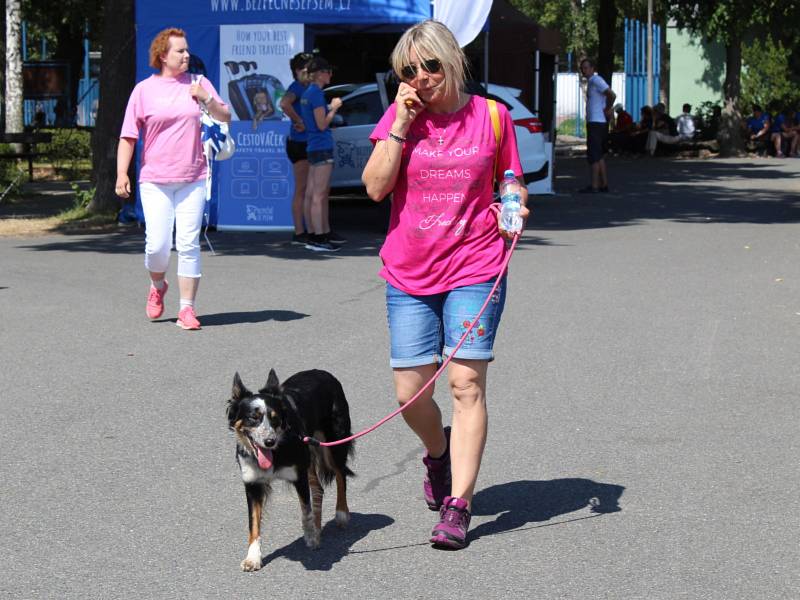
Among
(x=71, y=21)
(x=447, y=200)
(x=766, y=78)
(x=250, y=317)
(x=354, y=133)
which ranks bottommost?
(x=250, y=317)

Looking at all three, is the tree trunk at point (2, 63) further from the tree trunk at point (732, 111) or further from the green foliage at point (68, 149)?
the tree trunk at point (732, 111)

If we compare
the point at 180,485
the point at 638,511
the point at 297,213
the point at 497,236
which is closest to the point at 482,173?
the point at 497,236

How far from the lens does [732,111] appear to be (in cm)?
3622

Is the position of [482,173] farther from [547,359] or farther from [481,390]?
[547,359]

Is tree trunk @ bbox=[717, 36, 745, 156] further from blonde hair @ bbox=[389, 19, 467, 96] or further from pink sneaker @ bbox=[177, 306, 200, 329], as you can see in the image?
blonde hair @ bbox=[389, 19, 467, 96]

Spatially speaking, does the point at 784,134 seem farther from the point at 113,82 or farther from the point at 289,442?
the point at 289,442

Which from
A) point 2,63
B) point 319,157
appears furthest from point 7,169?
point 2,63

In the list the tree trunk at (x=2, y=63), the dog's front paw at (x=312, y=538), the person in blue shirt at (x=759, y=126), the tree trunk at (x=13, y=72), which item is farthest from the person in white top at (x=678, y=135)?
the dog's front paw at (x=312, y=538)

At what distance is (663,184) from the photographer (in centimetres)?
2622

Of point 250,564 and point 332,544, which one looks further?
point 332,544

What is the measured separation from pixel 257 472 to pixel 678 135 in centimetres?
3498

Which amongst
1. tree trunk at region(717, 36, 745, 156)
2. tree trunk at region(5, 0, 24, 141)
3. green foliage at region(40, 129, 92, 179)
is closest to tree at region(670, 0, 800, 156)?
tree trunk at region(717, 36, 745, 156)

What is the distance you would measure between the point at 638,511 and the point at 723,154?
32905mm

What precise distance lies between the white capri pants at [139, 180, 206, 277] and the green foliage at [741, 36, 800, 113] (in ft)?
119
